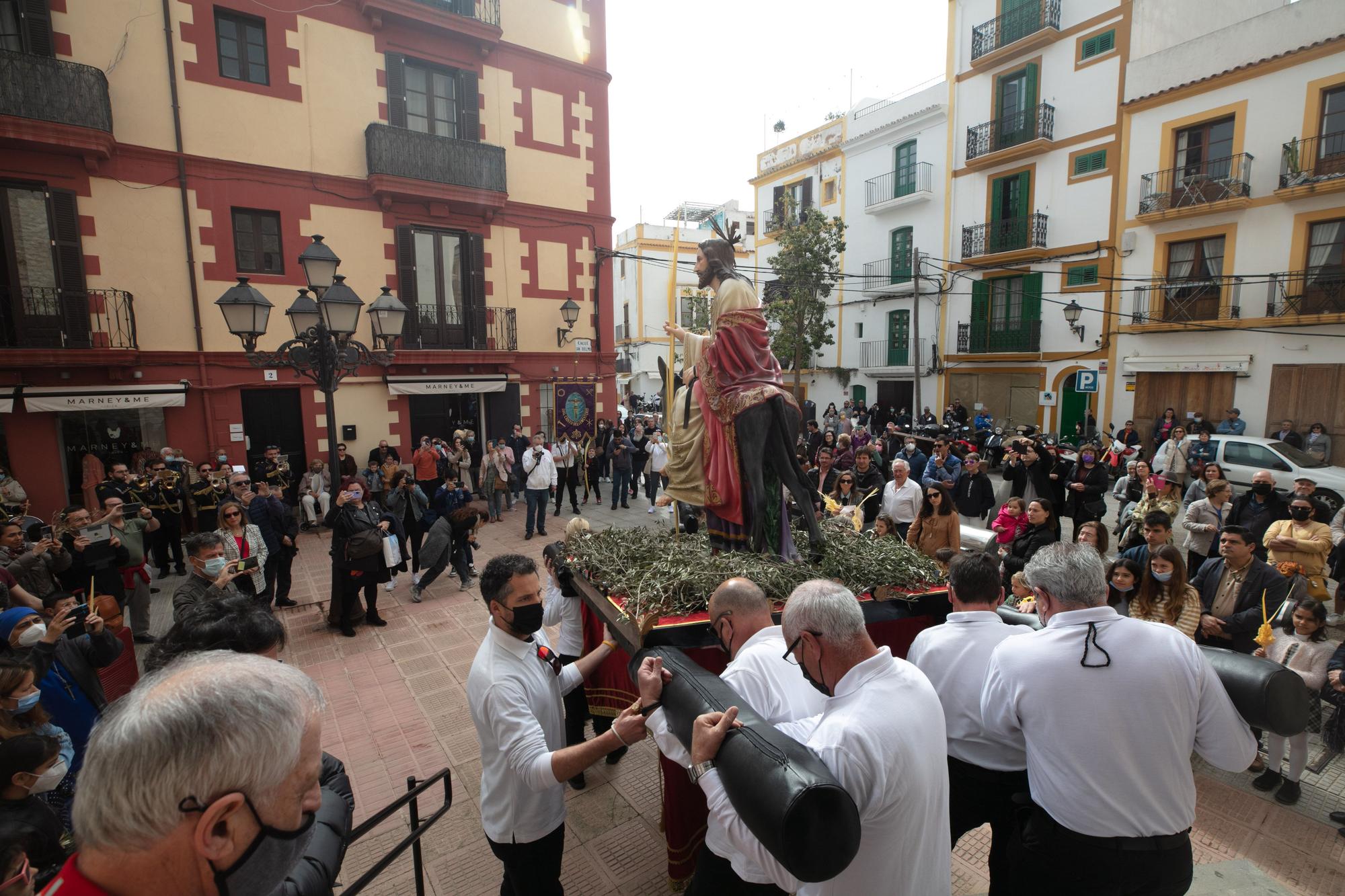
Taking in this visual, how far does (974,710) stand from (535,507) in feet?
30.0

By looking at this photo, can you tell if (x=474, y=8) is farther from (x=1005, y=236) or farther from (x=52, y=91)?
(x=1005, y=236)

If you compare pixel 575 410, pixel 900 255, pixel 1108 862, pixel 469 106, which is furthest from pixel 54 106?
pixel 900 255

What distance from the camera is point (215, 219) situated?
39.3 ft

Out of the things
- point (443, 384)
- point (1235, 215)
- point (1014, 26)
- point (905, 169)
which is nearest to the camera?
point (443, 384)

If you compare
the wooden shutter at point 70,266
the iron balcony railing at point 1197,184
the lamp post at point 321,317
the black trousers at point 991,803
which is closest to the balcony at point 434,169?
the wooden shutter at point 70,266

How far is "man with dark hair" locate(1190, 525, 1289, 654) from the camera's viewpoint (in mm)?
4438

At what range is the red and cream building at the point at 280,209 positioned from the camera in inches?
421

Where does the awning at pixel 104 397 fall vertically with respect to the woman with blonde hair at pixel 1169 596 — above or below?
above

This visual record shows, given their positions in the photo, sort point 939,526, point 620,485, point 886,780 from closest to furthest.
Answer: point 886,780 → point 939,526 → point 620,485

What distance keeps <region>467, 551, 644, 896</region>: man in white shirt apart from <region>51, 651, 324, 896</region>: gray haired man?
1.16 m

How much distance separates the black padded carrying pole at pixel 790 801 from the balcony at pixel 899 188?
24041 mm

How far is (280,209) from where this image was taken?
12.5m

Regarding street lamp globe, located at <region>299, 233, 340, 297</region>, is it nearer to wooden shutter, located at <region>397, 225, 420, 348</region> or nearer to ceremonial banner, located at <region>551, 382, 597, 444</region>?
wooden shutter, located at <region>397, 225, 420, 348</region>

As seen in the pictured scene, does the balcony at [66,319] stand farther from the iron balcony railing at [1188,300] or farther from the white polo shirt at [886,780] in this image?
the iron balcony railing at [1188,300]
